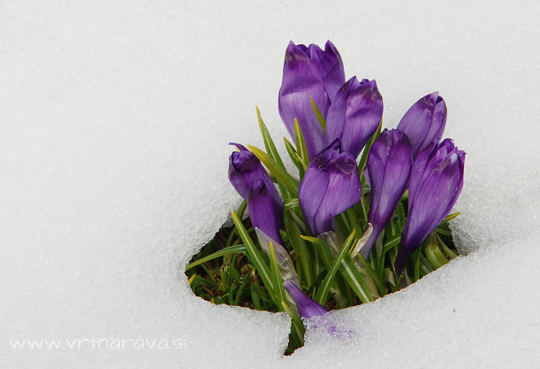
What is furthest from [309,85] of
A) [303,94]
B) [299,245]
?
[299,245]

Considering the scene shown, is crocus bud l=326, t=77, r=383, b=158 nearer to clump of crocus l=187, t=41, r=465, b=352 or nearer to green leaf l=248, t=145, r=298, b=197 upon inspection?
clump of crocus l=187, t=41, r=465, b=352

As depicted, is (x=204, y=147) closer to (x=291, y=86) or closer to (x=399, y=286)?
(x=291, y=86)

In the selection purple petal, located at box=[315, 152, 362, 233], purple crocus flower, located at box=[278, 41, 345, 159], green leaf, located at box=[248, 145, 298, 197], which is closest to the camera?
purple petal, located at box=[315, 152, 362, 233]

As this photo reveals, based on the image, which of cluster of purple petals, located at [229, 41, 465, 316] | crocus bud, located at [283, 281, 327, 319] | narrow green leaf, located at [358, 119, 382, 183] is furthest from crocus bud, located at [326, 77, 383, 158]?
crocus bud, located at [283, 281, 327, 319]

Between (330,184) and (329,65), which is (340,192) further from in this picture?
(329,65)

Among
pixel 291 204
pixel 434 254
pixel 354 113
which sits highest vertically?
pixel 354 113

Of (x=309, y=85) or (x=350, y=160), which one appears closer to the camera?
(x=350, y=160)
